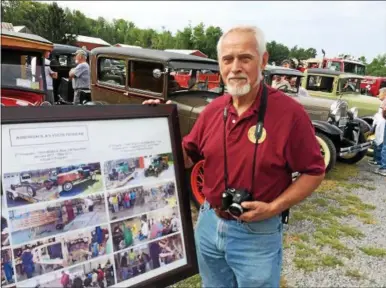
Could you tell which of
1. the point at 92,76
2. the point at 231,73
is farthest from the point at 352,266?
the point at 92,76

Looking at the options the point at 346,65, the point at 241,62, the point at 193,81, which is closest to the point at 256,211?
the point at 241,62

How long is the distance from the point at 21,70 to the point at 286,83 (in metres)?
5.03

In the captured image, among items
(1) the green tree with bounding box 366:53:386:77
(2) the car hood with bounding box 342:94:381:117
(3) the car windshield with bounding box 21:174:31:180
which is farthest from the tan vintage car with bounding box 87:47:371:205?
(1) the green tree with bounding box 366:53:386:77

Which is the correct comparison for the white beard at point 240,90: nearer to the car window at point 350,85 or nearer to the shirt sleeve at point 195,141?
the shirt sleeve at point 195,141

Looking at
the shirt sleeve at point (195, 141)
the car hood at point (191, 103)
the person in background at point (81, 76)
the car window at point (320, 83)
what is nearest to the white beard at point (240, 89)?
the shirt sleeve at point (195, 141)

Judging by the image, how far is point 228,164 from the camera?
1.67 m

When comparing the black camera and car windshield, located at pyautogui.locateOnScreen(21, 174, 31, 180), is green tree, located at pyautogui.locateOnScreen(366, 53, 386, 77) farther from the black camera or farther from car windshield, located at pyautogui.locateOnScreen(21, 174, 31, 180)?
car windshield, located at pyautogui.locateOnScreen(21, 174, 31, 180)

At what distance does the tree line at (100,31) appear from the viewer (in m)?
36.9

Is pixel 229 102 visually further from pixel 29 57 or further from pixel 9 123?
pixel 29 57

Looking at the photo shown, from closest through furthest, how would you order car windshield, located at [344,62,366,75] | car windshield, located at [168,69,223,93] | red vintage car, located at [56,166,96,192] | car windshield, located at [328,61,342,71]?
red vintage car, located at [56,166,96,192] < car windshield, located at [168,69,223,93] < car windshield, located at [328,61,342,71] < car windshield, located at [344,62,366,75]

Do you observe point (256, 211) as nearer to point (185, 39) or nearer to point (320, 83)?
point (320, 83)

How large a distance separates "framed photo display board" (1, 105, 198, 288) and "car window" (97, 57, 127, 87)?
3340 millimetres

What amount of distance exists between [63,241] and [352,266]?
9.47ft

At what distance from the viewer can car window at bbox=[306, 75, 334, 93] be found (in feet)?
30.6
